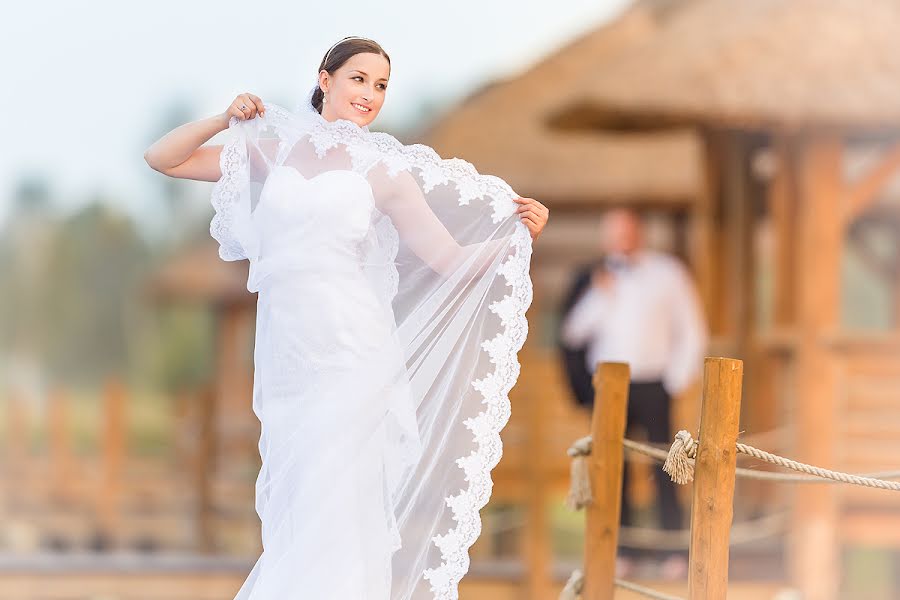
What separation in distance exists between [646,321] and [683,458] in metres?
3.70

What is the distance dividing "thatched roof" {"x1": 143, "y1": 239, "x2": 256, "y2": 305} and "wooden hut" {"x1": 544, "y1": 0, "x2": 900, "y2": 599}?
9812 mm

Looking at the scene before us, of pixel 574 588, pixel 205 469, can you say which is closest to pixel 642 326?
pixel 574 588

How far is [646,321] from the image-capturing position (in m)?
7.28

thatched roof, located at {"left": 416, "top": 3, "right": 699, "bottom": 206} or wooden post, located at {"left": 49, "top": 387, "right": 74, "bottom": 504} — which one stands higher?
thatched roof, located at {"left": 416, "top": 3, "right": 699, "bottom": 206}

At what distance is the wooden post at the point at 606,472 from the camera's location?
450cm

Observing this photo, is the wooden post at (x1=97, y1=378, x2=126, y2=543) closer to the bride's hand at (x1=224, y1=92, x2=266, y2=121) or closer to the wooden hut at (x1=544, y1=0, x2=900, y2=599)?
the wooden hut at (x1=544, y1=0, x2=900, y2=599)

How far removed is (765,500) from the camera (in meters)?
9.20

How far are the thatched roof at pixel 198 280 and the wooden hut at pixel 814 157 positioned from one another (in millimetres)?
9812

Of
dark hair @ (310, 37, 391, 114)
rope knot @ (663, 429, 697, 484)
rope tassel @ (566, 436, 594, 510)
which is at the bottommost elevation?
rope tassel @ (566, 436, 594, 510)

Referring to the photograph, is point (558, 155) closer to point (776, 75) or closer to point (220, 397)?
point (776, 75)

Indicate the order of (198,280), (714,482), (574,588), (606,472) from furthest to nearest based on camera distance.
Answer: (198,280) < (574,588) < (606,472) < (714,482)

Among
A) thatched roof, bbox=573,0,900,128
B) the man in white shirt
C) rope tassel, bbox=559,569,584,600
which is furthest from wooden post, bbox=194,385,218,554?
rope tassel, bbox=559,569,584,600

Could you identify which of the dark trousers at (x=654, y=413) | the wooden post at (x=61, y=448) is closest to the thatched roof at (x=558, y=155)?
the wooden post at (x=61, y=448)

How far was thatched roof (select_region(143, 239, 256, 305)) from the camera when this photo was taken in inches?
717
